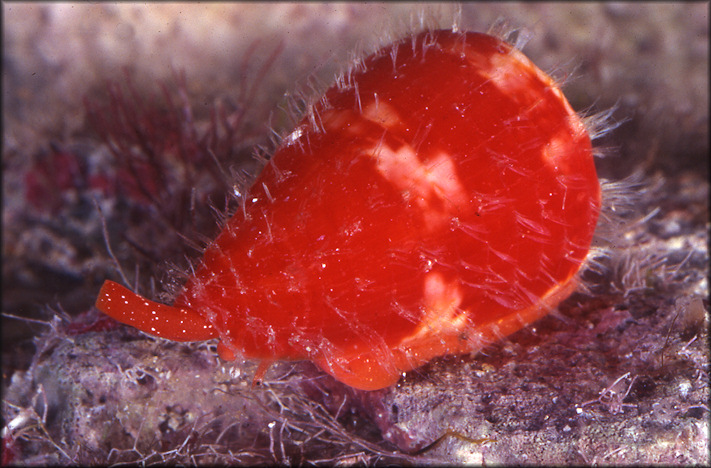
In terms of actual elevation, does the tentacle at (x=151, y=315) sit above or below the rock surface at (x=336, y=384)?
above

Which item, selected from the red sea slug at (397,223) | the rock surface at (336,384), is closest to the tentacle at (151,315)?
the red sea slug at (397,223)

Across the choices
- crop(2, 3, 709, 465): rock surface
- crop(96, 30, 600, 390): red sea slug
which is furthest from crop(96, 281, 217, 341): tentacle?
crop(2, 3, 709, 465): rock surface

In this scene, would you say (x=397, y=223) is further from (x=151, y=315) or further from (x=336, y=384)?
(x=151, y=315)

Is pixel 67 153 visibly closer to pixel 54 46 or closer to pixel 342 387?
pixel 54 46

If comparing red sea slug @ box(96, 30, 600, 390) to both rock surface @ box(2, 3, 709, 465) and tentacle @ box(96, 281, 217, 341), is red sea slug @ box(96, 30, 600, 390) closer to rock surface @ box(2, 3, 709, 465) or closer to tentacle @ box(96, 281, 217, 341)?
tentacle @ box(96, 281, 217, 341)

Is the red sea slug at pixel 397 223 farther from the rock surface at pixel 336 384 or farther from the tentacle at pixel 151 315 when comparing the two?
the rock surface at pixel 336 384

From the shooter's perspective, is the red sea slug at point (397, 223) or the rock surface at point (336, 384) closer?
the red sea slug at point (397, 223)

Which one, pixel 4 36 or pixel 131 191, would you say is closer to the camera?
pixel 131 191

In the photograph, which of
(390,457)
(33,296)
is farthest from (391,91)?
(33,296)
